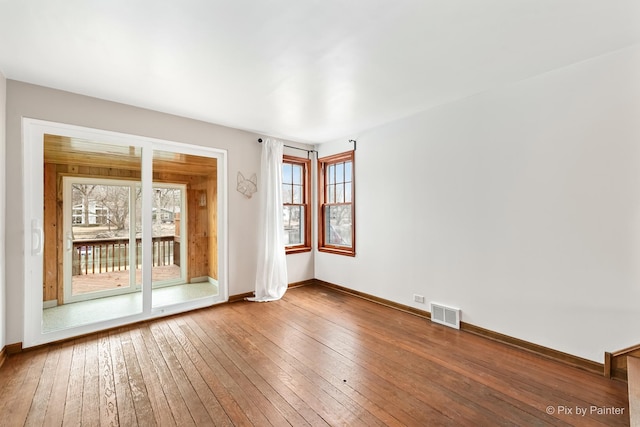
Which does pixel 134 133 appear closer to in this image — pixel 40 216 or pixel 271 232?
pixel 40 216

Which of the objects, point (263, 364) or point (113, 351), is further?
point (113, 351)

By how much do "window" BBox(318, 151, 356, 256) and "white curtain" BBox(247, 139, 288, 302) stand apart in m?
0.91

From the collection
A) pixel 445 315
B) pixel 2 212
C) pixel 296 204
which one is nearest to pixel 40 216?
pixel 2 212

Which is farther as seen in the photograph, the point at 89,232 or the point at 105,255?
the point at 105,255

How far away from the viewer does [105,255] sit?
3.31 m

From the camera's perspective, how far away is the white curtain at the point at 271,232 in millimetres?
4289

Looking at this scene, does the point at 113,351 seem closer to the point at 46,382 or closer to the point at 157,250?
the point at 46,382

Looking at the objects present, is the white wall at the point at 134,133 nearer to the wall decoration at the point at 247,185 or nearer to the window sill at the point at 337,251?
the wall decoration at the point at 247,185

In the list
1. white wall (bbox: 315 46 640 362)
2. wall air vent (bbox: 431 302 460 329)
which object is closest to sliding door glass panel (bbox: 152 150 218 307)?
white wall (bbox: 315 46 640 362)

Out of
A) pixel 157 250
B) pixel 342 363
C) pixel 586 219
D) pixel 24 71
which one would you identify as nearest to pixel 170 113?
pixel 24 71

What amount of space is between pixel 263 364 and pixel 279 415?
66cm

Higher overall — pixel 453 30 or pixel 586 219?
pixel 453 30

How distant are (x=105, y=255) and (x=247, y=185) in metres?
1.97

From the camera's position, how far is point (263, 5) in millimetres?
1690
